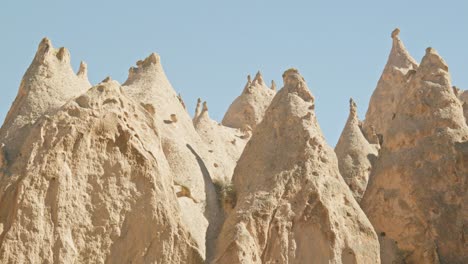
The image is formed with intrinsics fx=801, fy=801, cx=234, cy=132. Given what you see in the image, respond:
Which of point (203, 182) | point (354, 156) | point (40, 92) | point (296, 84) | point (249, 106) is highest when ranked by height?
point (249, 106)

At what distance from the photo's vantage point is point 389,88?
111 ft

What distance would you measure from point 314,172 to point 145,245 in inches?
169

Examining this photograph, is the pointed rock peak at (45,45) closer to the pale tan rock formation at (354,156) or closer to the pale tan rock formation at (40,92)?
the pale tan rock formation at (40,92)

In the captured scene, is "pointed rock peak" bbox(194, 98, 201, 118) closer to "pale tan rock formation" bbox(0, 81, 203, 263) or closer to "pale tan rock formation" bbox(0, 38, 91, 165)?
"pale tan rock formation" bbox(0, 38, 91, 165)

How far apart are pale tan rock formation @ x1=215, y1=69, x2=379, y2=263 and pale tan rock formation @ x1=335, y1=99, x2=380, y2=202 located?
555 centimetres

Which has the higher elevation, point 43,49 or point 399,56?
point 399,56

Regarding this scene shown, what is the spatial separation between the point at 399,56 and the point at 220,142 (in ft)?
43.9

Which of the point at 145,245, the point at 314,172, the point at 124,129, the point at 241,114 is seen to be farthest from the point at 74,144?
the point at 241,114

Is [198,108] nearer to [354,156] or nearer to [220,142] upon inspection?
[220,142]

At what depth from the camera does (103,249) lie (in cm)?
1398

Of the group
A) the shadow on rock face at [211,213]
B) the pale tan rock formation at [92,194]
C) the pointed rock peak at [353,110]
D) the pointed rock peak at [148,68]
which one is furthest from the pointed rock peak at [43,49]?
the pointed rock peak at [353,110]

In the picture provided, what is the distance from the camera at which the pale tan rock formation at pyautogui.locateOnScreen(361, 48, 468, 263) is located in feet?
63.1

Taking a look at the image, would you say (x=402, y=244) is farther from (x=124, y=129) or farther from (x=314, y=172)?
(x=124, y=129)

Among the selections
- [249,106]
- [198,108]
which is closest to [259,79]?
[249,106]
